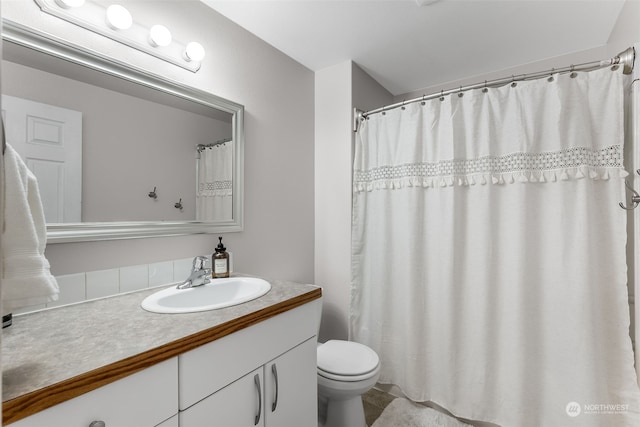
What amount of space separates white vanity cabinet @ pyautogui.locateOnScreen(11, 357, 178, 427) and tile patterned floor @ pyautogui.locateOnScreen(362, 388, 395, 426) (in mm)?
1390

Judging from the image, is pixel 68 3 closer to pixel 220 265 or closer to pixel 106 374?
pixel 220 265

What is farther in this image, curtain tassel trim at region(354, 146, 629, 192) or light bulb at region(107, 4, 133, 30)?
curtain tassel trim at region(354, 146, 629, 192)

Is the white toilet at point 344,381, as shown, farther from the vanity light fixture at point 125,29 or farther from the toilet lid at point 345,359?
the vanity light fixture at point 125,29

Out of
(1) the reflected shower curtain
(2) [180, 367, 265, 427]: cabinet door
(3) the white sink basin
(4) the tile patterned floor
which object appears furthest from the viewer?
(4) the tile patterned floor

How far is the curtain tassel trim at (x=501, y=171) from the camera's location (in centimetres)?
146

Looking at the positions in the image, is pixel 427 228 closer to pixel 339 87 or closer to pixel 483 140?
pixel 483 140

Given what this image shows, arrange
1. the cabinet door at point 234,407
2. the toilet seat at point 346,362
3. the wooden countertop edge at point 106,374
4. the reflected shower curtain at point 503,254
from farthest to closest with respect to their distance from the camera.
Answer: the toilet seat at point 346,362 < the reflected shower curtain at point 503,254 < the cabinet door at point 234,407 < the wooden countertop edge at point 106,374

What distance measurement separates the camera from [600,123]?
4.82ft

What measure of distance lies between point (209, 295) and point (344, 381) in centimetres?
80

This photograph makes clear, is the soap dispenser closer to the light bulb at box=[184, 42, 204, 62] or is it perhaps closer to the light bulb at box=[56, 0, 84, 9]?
the light bulb at box=[184, 42, 204, 62]

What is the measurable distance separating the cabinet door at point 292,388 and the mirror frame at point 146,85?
750 mm

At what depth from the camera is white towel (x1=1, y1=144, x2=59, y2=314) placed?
2.07ft

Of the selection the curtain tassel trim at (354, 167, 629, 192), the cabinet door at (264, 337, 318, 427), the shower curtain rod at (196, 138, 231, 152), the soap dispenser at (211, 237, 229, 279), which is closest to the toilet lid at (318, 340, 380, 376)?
the cabinet door at (264, 337, 318, 427)

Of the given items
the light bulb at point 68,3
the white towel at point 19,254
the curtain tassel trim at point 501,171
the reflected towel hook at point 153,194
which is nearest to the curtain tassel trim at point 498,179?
the curtain tassel trim at point 501,171
